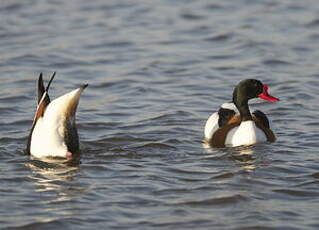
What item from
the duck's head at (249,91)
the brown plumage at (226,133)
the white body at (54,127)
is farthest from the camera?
the duck's head at (249,91)

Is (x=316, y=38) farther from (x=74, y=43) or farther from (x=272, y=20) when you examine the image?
(x=74, y=43)

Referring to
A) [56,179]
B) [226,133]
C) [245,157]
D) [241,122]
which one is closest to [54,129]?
[56,179]

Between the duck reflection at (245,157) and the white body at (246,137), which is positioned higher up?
the white body at (246,137)

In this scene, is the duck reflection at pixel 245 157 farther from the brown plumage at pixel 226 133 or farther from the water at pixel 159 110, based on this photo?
the brown plumage at pixel 226 133

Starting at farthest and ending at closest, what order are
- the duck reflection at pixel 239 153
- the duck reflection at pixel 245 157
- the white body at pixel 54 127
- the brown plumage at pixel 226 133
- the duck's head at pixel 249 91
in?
the duck's head at pixel 249 91, the brown plumage at pixel 226 133, the duck reflection at pixel 239 153, the duck reflection at pixel 245 157, the white body at pixel 54 127

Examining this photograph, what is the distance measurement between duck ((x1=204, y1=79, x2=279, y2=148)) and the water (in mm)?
180

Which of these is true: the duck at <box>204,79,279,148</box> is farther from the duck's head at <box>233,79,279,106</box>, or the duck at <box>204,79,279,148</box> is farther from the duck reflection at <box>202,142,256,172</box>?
the duck reflection at <box>202,142,256,172</box>

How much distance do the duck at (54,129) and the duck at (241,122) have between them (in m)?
1.84

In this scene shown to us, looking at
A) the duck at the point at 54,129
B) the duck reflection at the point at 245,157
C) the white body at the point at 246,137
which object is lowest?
the duck reflection at the point at 245,157

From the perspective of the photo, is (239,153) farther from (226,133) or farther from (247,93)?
(247,93)

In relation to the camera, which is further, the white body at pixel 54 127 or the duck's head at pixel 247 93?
the duck's head at pixel 247 93

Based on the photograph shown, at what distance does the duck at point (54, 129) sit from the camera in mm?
→ 9539

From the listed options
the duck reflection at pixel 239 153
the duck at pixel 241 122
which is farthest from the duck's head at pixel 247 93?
the duck reflection at pixel 239 153

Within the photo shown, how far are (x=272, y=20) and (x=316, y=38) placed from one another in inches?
51.2
